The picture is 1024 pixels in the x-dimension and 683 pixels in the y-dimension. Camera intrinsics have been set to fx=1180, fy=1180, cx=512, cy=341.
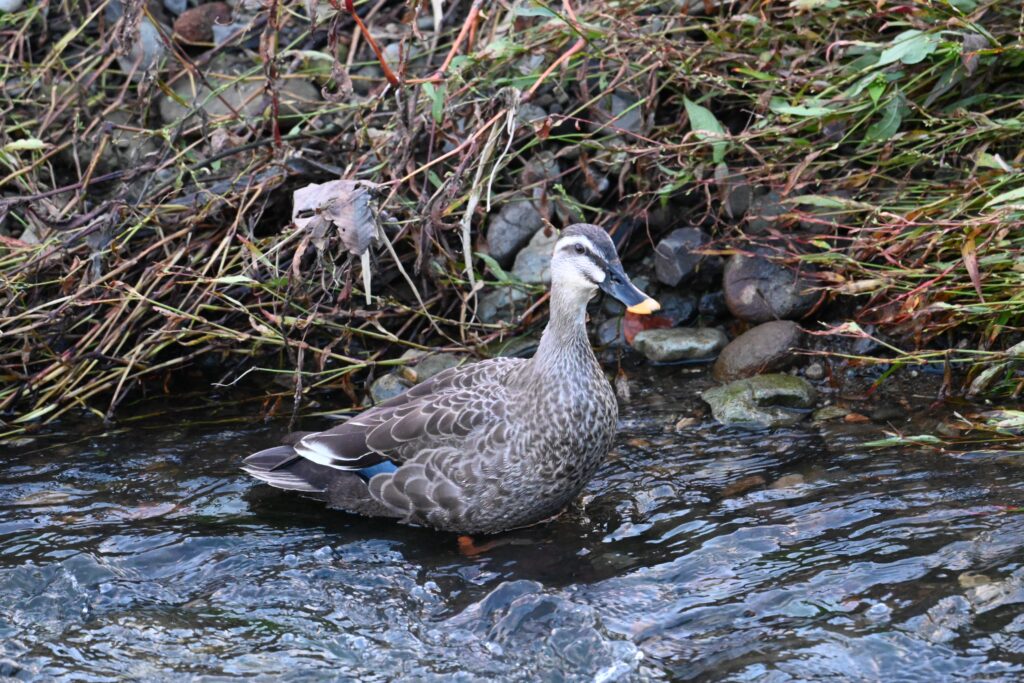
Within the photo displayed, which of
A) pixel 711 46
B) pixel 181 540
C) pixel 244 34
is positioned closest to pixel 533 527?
pixel 181 540

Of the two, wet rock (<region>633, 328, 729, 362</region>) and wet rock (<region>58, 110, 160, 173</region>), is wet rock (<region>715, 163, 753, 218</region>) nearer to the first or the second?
wet rock (<region>633, 328, 729, 362</region>)

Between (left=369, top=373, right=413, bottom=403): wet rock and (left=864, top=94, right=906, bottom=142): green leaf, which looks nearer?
(left=864, top=94, right=906, bottom=142): green leaf

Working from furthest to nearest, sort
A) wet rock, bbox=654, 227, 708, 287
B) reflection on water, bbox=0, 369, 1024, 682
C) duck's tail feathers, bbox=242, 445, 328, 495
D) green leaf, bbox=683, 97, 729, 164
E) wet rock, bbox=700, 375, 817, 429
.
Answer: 1. wet rock, bbox=654, 227, 708, 287
2. green leaf, bbox=683, 97, 729, 164
3. wet rock, bbox=700, 375, 817, 429
4. duck's tail feathers, bbox=242, 445, 328, 495
5. reflection on water, bbox=0, 369, 1024, 682

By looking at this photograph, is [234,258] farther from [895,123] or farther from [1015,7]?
[1015,7]

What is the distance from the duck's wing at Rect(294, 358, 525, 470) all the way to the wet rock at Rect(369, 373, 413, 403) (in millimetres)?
896

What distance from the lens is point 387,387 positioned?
6.38 m

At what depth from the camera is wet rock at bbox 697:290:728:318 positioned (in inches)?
260

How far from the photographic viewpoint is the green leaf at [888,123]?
6012 millimetres

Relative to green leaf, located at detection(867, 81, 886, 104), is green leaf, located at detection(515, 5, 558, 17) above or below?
above

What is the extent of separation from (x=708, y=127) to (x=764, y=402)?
1.53 meters

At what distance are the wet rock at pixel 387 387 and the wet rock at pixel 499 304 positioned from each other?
590 millimetres

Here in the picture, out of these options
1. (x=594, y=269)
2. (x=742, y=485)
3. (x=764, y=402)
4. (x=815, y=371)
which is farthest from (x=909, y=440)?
(x=594, y=269)

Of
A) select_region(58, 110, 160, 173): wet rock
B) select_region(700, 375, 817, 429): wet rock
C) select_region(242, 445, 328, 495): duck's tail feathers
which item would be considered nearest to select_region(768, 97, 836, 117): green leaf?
select_region(700, 375, 817, 429): wet rock

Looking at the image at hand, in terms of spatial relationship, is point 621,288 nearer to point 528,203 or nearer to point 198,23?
point 528,203
